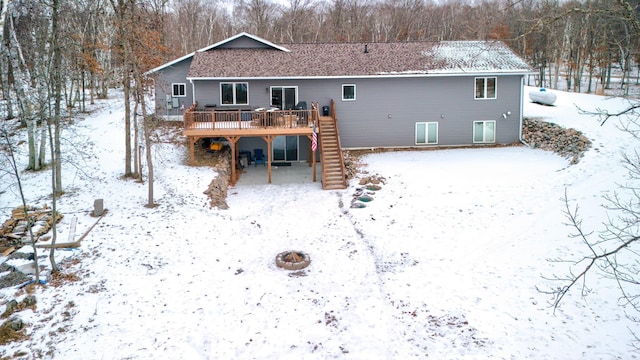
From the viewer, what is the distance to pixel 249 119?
2275cm

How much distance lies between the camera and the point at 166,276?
12508 mm

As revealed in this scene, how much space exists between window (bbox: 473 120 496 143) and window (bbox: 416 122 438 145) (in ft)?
7.07

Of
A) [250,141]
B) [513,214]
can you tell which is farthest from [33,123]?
[513,214]

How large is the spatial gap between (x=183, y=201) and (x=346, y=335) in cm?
936

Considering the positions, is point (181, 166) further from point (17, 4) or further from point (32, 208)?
point (17, 4)

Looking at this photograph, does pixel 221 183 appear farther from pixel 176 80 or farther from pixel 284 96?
pixel 176 80

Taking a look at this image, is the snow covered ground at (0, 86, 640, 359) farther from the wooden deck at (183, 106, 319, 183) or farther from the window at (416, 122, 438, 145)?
the window at (416, 122, 438, 145)

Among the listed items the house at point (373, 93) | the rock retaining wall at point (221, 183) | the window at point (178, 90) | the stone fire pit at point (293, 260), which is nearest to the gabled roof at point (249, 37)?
the house at point (373, 93)

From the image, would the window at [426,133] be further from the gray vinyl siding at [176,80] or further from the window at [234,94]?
the gray vinyl siding at [176,80]

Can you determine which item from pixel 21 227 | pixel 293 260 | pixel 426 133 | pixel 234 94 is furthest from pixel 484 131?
pixel 21 227

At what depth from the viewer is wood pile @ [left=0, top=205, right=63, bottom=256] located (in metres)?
13.2

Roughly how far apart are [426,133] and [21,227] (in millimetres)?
18738

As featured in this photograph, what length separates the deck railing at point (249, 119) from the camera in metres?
21.4

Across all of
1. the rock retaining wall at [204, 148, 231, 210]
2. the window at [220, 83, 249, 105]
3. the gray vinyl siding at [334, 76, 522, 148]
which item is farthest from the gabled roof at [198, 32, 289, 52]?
the rock retaining wall at [204, 148, 231, 210]
